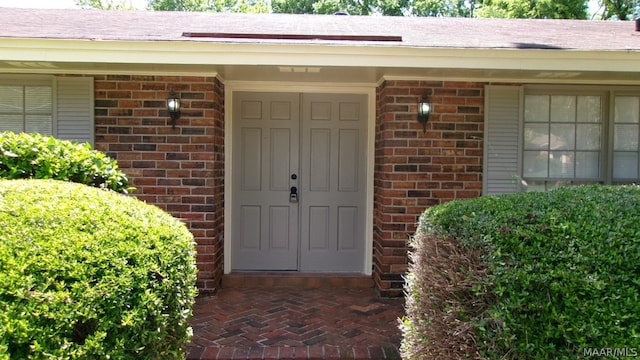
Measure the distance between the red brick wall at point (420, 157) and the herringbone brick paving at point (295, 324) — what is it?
0.55 meters

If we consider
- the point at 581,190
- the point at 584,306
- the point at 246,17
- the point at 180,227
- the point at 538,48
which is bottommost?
the point at 584,306

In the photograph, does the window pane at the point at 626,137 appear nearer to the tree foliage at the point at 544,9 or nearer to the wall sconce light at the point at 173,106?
the wall sconce light at the point at 173,106

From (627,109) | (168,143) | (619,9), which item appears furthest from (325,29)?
(619,9)

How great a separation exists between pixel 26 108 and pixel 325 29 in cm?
332

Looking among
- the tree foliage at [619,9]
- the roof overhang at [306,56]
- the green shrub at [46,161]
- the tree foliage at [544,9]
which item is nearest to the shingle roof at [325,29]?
the roof overhang at [306,56]

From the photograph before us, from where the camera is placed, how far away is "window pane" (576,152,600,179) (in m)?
5.02

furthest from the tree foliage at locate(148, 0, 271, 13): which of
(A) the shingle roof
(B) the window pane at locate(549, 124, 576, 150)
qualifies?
(B) the window pane at locate(549, 124, 576, 150)

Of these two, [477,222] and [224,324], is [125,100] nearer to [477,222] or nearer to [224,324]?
[224,324]

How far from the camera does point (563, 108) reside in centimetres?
500

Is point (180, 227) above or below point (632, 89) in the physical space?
below

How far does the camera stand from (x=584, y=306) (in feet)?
6.27

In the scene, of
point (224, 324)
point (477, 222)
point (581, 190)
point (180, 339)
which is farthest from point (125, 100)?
point (581, 190)

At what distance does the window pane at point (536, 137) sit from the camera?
5004 mm

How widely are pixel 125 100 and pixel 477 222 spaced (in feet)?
12.8
